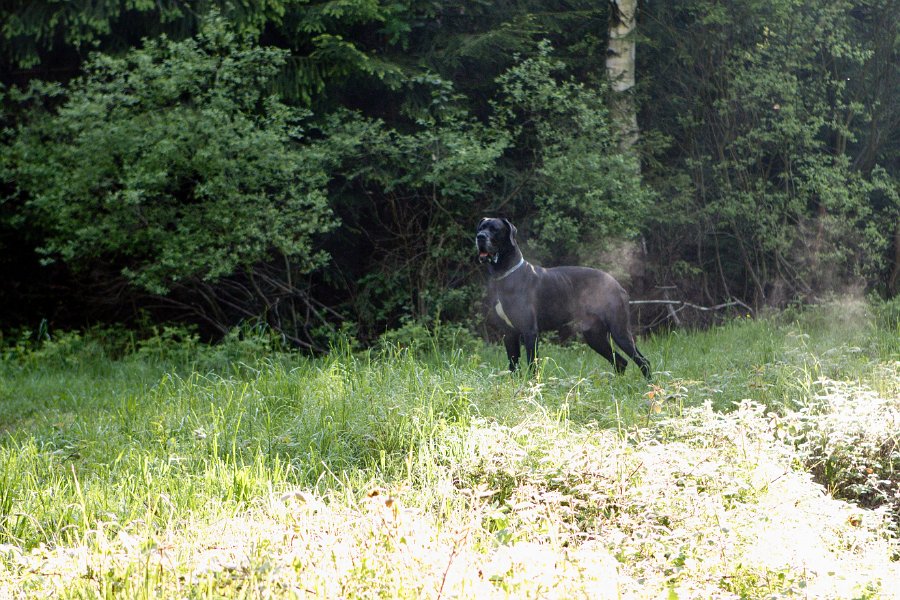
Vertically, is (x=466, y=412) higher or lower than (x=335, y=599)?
lower

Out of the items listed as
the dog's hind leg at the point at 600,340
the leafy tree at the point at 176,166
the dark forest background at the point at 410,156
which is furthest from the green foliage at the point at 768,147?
the leafy tree at the point at 176,166

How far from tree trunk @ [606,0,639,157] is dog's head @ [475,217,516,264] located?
5114 millimetres

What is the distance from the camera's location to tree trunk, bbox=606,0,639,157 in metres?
12.6

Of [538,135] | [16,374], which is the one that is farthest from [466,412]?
[538,135]

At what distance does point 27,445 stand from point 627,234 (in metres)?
7.41

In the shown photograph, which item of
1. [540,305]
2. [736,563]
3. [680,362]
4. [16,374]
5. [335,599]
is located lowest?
[16,374]

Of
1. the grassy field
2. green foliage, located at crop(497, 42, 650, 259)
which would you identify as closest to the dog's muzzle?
the grassy field

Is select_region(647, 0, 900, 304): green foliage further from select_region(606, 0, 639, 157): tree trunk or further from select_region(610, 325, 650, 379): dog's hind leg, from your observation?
select_region(610, 325, 650, 379): dog's hind leg

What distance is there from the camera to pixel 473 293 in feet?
37.7

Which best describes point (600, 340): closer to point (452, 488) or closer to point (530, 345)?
point (530, 345)

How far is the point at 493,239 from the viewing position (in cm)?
794

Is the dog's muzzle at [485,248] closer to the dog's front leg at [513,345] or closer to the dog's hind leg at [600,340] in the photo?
the dog's front leg at [513,345]

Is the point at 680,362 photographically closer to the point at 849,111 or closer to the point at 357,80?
the point at 357,80

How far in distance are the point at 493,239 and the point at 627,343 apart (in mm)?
1463
